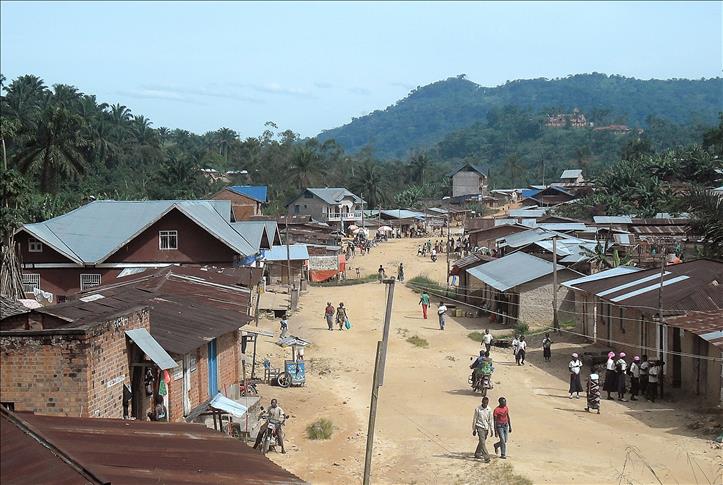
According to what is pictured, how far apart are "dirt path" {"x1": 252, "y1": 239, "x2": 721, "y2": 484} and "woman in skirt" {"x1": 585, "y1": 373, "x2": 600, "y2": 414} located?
0.99 ft

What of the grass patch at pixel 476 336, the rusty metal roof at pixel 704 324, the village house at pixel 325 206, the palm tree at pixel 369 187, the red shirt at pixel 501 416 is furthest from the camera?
the palm tree at pixel 369 187

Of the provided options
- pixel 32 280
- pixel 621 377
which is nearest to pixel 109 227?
pixel 32 280

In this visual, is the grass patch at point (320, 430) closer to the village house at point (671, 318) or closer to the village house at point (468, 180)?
the village house at point (671, 318)

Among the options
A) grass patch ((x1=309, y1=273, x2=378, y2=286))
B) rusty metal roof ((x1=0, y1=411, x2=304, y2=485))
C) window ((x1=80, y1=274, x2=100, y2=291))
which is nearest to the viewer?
rusty metal roof ((x1=0, y1=411, x2=304, y2=485))

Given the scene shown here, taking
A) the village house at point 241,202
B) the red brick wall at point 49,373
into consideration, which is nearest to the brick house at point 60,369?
the red brick wall at point 49,373

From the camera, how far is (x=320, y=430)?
786 inches

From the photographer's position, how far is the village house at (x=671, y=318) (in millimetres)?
21438

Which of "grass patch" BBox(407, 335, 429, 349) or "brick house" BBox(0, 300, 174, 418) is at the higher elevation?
"brick house" BBox(0, 300, 174, 418)

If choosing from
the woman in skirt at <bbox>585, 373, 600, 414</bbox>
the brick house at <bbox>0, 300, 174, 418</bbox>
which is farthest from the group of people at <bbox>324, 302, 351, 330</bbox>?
the brick house at <bbox>0, 300, 174, 418</bbox>

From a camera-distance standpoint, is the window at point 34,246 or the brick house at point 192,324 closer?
the brick house at point 192,324

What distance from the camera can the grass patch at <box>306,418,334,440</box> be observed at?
64.7 feet

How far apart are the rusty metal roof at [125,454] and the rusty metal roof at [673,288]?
1657 cm

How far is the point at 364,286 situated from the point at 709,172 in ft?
147

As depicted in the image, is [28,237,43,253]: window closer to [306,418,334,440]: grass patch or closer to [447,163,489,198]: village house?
[306,418,334,440]: grass patch
